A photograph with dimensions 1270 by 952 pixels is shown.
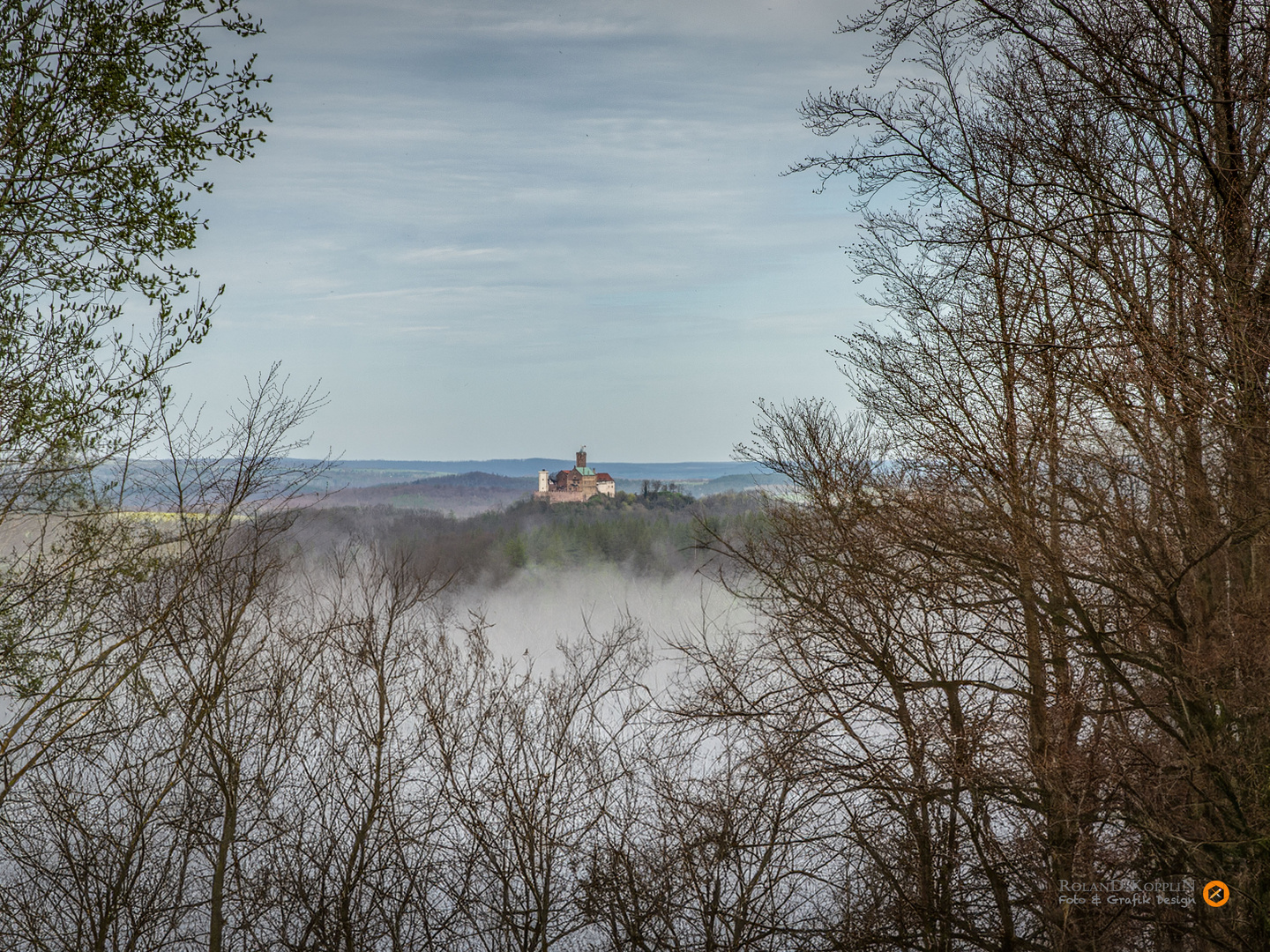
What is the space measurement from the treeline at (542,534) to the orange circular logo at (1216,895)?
11.8 m

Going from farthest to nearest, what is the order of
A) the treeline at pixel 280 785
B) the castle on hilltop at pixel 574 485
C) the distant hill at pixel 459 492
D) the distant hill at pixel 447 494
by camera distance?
the castle on hilltop at pixel 574 485, the distant hill at pixel 447 494, the distant hill at pixel 459 492, the treeline at pixel 280 785

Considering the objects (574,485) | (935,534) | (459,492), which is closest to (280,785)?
(935,534)

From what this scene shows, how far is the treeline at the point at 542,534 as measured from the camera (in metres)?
18.7

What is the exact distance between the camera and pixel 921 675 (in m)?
11.7

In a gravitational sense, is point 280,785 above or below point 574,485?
below

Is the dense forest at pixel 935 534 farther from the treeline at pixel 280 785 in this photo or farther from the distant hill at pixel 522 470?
the distant hill at pixel 522 470

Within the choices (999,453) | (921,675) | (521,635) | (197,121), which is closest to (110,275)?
(197,121)

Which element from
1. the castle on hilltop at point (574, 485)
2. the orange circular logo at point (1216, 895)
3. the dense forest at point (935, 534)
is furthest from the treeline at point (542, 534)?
the orange circular logo at point (1216, 895)

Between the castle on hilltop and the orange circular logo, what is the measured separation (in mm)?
17568

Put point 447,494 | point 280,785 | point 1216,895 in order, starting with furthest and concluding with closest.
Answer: point 447,494 < point 280,785 < point 1216,895

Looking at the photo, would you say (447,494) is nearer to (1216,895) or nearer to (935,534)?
(935,534)

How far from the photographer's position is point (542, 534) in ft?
69.3

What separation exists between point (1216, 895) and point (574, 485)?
19.5 m

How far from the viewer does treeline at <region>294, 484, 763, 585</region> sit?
61.3 ft
